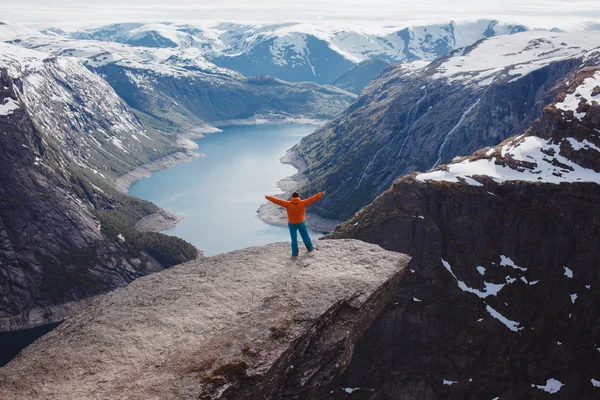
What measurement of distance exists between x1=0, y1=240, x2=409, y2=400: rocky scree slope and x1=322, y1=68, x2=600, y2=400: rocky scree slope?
62.8 m

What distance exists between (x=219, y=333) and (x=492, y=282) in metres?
80.3

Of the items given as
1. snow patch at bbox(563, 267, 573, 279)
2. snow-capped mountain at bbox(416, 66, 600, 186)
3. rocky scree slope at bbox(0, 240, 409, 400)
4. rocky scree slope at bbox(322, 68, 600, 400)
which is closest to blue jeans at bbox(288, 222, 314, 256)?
rocky scree slope at bbox(0, 240, 409, 400)

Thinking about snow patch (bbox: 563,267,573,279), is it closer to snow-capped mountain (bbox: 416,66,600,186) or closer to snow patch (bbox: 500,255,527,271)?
snow patch (bbox: 500,255,527,271)

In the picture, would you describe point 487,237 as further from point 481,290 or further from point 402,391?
point 402,391

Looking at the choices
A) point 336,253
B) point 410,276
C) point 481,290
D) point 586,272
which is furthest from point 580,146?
point 336,253

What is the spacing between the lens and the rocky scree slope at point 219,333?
23.8 metres

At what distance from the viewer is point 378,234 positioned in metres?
103

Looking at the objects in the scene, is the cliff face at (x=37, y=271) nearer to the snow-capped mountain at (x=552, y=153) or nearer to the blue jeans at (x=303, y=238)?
the snow-capped mountain at (x=552, y=153)

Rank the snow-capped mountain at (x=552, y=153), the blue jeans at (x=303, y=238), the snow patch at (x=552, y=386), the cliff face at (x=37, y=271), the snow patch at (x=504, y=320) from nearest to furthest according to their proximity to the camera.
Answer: the blue jeans at (x=303, y=238) < the snow patch at (x=552, y=386) < the snow patch at (x=504, y=320) < the snow-capped mountain at (x=552, y=153) < the cliff face at (x=37, y=271)

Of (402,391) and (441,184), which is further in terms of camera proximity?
(441,184)

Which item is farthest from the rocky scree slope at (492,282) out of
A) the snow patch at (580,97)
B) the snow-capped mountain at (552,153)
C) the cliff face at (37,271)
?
the cliff face at (37,271)

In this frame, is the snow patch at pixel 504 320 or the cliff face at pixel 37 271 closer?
the snow patch at pixel 504 320

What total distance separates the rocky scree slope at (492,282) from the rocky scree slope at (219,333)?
206 feet

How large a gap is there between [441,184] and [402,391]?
3630 centimetres
